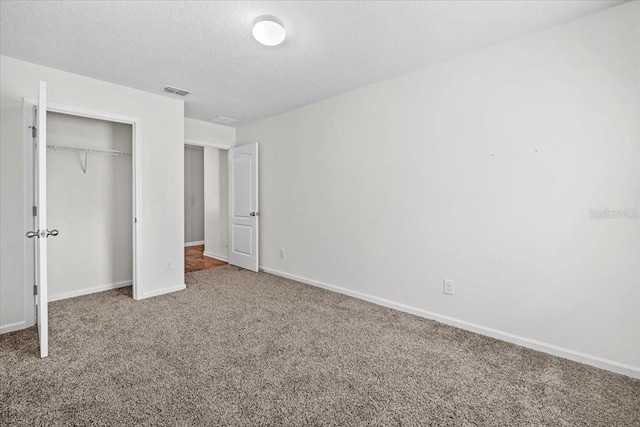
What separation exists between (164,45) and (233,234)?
10.4 ft

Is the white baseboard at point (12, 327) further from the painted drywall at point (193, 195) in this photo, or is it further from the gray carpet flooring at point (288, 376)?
the painted drywall at point (193, 195)

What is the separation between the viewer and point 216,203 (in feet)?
19.6

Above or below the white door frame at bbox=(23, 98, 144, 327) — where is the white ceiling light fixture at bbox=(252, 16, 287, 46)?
above

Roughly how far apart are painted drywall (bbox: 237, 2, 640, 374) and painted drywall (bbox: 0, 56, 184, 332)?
75.1 inches

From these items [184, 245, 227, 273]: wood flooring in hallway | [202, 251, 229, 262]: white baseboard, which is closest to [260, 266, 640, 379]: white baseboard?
[184, 245, 227, 273]: wood flooring in hallway

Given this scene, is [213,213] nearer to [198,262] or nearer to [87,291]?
[198,262]

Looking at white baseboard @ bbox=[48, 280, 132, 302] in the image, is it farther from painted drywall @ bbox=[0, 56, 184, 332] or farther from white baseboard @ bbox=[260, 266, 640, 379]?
white baseboard @ bbox=[260, 266, 640, 379]

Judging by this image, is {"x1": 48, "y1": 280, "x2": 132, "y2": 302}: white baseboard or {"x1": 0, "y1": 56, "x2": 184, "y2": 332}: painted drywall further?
{"x1": 48, "y1": 280, "x2": 132, "y2": 302}: white baseboard

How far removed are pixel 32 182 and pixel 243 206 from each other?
255cm

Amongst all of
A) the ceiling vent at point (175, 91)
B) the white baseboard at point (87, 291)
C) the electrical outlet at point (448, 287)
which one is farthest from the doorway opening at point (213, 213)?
the electrical outlet at point (448, 287)

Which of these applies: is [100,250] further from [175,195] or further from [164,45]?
[164,45]

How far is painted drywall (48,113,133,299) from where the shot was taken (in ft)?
11.2

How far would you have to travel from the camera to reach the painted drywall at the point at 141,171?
2652 mm

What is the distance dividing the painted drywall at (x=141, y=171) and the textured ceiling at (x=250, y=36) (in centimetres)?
17
